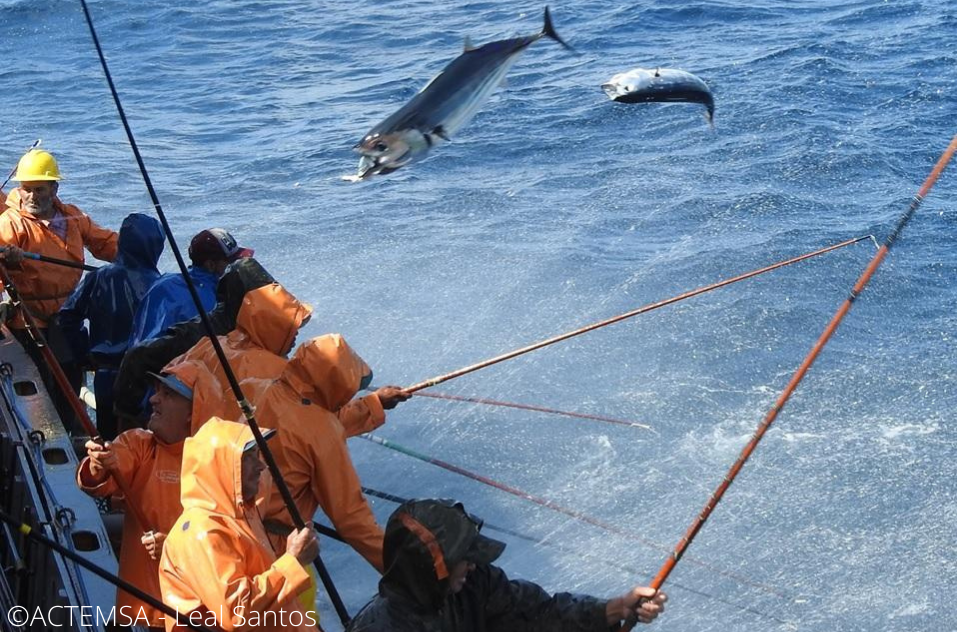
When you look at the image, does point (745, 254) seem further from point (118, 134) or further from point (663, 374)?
point (118, 134)

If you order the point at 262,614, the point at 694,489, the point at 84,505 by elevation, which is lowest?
the point at 694,489

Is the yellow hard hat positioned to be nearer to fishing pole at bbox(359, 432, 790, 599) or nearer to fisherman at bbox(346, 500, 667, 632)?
fishing pole at bbox(359, 432, 790, 599)

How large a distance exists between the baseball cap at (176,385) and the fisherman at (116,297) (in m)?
1.65

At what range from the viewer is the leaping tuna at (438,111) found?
3.15 metres

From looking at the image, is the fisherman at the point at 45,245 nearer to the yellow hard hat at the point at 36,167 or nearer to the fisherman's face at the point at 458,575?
the yellow hard hat at the point at 36,167

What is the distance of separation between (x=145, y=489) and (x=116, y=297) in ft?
5.82

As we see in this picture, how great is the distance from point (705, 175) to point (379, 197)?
2.78 meters

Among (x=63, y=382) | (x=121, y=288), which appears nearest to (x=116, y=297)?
(x=121, y=288)

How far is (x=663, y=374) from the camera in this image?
6602mm

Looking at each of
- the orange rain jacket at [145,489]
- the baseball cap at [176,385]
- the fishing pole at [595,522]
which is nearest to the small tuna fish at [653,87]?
the fishing pole at [595,522]

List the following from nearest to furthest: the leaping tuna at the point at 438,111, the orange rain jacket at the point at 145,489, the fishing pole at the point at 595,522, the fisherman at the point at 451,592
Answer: the fisherman at the point at 451,592, the leaping tuna at the point at 438,111, the orange rain jacket at the point at 145,489, the fishing pole at the point at 595,522

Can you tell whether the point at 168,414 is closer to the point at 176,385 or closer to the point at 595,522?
the point at 176,385

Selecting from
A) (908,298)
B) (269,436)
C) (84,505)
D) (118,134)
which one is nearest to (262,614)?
(269,436)

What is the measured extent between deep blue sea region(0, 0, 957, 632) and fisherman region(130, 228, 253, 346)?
4.38ft
